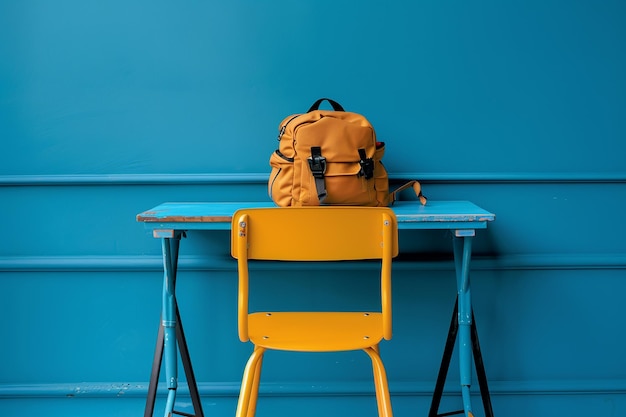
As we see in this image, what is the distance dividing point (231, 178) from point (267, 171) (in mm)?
122

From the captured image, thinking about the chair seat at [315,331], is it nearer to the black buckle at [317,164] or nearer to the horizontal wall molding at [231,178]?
the black buckle at [317,164]

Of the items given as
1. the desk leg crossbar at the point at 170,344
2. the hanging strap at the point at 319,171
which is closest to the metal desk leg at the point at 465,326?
the hanging strap at the point at 319,171

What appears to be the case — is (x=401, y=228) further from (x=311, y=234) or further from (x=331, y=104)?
(x=331, y=104)

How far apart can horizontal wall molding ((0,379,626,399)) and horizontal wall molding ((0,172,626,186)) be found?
69cm

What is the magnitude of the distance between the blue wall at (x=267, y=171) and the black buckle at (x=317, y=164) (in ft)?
1.35

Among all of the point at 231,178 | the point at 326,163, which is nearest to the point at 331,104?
the point at 326,163

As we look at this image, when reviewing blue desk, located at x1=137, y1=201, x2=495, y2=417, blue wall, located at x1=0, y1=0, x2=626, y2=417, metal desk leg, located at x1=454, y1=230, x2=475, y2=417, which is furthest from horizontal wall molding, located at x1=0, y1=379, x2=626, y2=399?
metal desk leg, located at x1=454, y1=230, x2=475, y2=417

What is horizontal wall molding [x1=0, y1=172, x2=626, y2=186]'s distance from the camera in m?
2.11

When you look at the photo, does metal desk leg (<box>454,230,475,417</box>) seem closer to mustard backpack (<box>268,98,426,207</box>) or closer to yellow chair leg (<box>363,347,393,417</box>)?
mustard backpack (<box>268,98,426,207</box>)

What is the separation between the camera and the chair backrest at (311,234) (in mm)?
1390

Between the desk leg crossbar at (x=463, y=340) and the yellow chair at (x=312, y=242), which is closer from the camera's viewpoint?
the yellow chair at (x=312, y=242)

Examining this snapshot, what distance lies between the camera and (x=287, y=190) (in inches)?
70.3

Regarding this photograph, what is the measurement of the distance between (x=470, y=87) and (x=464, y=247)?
60cm

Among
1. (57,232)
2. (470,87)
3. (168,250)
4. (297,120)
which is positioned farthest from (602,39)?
(57,232)
